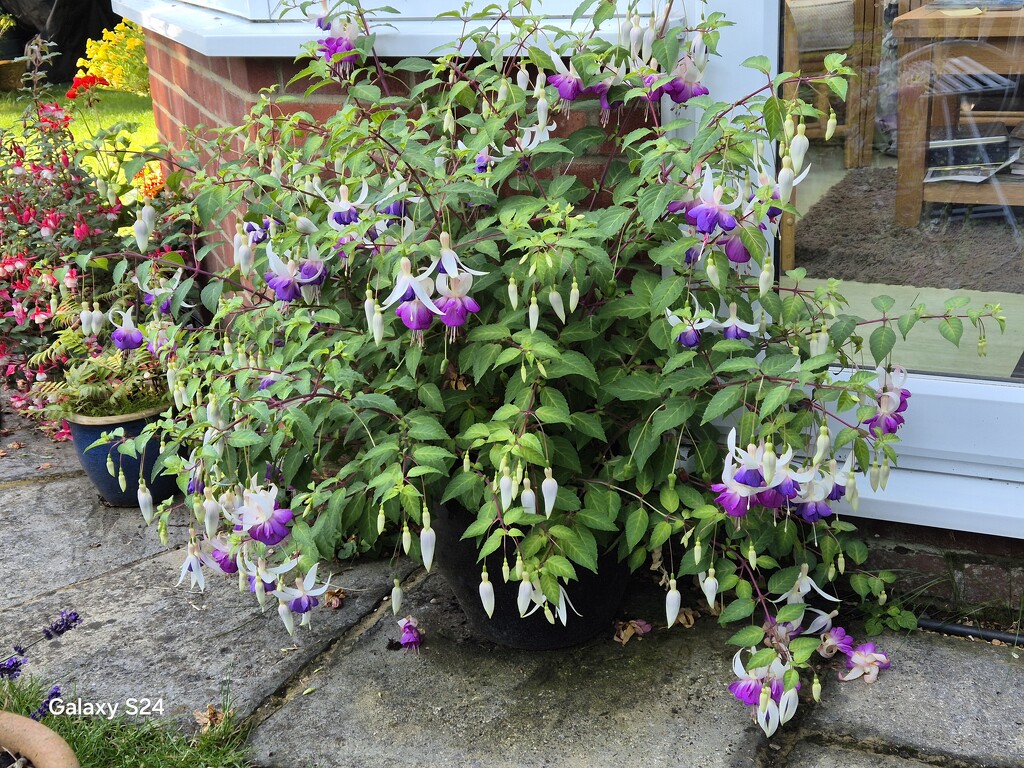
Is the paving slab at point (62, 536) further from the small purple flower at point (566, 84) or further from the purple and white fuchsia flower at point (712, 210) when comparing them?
the purple and white fuchsia flower at point (712, 210)

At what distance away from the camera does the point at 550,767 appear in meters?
1.84

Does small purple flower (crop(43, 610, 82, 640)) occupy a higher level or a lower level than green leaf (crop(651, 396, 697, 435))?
lower

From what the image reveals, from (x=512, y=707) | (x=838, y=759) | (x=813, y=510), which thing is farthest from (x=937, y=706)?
(x=512, y=707)

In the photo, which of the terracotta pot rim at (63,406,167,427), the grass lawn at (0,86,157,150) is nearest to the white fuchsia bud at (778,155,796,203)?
the terracotta pot rim at (63,406,167,427)

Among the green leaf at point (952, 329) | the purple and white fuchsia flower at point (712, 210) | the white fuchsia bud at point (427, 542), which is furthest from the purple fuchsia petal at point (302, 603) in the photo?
the green leaf at point (952, 329)

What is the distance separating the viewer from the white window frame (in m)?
2.10

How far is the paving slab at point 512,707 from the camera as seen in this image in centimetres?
188

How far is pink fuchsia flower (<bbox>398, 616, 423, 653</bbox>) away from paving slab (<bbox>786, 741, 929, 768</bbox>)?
803mm

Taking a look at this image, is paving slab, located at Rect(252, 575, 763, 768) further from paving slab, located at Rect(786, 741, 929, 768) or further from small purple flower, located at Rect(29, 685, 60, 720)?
small purple flower, located at Rect(29, 685, 60, 720)

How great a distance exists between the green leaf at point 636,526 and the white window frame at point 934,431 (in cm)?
62

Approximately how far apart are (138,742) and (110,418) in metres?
1.23

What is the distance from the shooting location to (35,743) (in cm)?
158

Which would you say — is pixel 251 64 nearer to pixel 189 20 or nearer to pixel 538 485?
pixel 189 20

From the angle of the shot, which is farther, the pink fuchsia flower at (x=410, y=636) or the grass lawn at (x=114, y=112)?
the grass lawn at (x=114, y=112)
